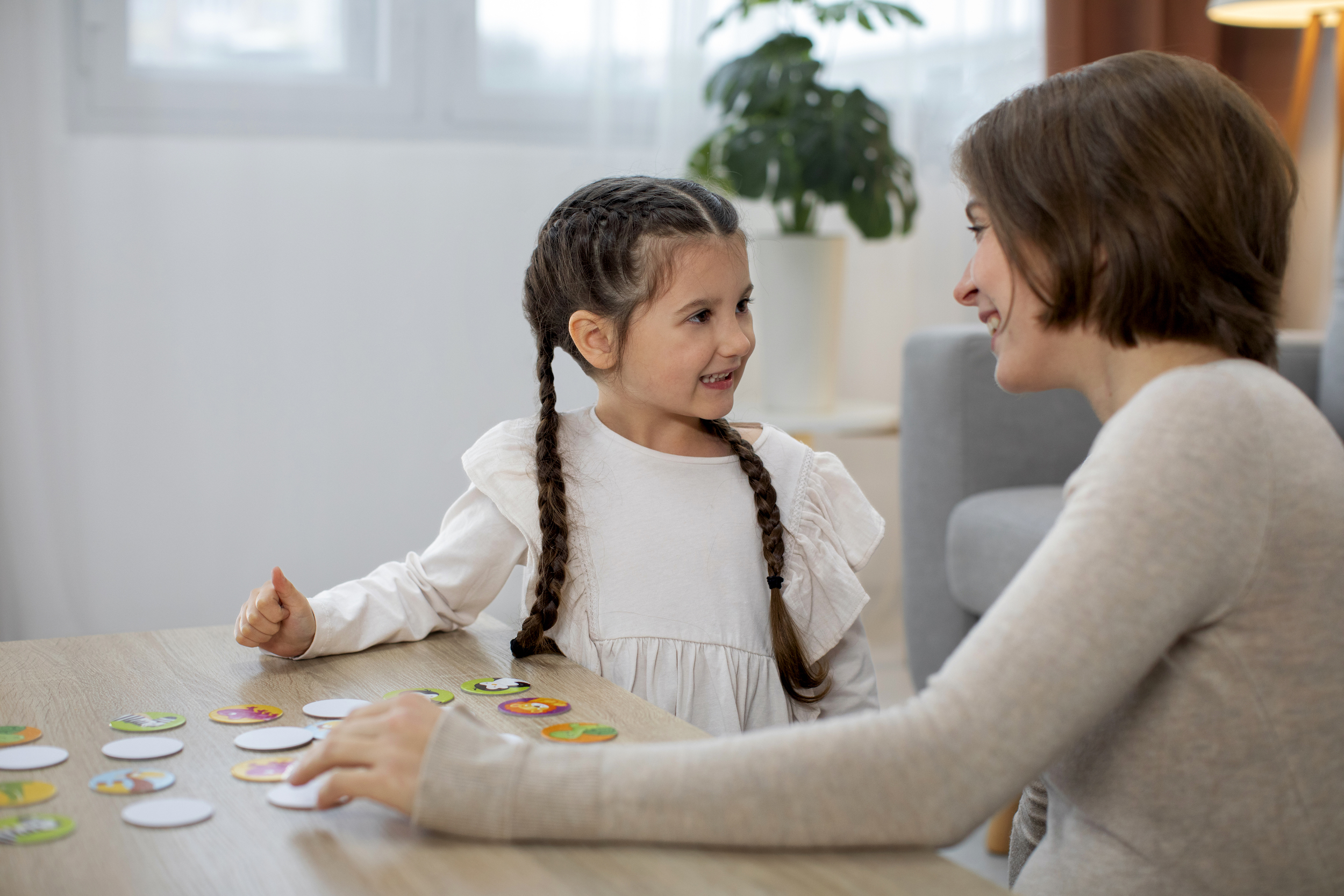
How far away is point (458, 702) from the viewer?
2.85 feet

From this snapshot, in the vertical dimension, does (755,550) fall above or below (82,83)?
below

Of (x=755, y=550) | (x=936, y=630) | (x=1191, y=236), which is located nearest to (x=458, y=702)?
(x=755, y=550)

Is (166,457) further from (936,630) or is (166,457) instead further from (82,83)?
(936,630)

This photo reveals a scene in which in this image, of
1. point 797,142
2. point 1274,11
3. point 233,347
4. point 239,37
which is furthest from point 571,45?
point 1274,11

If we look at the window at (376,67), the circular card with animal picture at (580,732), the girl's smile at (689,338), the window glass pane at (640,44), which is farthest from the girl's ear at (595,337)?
the window glass pane at (640,44)

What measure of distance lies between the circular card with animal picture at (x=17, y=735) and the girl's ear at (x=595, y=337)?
634mm

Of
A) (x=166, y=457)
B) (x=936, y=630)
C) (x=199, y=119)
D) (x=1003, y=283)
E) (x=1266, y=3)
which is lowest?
(x=936, y=630)

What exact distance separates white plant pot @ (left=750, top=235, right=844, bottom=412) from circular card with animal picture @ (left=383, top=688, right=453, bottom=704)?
1.85 metres

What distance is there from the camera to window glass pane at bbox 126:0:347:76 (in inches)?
90.7

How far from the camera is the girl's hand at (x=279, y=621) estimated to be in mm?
968

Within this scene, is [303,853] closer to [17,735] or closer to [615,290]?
[17,735]

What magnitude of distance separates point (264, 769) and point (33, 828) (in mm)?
127

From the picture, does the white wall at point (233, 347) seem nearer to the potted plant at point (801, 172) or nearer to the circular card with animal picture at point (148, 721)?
the potted plant at point (801, 172)

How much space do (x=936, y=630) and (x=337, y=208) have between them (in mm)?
1445
